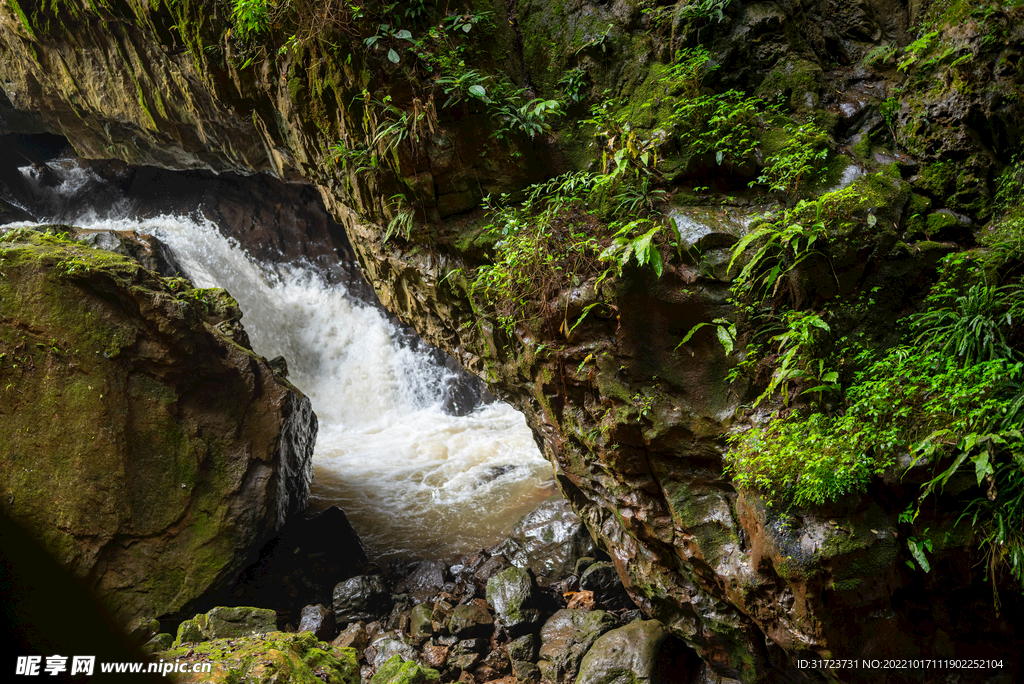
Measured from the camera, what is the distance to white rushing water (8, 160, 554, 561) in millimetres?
8242

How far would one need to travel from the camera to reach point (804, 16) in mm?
4496

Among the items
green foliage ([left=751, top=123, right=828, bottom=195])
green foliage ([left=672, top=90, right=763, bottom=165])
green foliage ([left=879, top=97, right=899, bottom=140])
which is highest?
green foliage ([left=672, top=90, right=763, bottom=165])

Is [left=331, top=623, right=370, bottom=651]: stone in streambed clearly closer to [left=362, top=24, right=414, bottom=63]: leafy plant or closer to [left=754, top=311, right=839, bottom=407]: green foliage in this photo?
[left=754, top=311, right=839, bottom=407]: green foliage

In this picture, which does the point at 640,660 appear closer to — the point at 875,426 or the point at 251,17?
the point at 875,426

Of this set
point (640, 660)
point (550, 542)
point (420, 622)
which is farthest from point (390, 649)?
point (640, 660)

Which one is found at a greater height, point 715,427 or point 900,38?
point 900,38

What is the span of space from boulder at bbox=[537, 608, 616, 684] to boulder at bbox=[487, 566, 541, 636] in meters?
0.22

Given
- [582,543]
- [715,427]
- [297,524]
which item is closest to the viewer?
[715,427]

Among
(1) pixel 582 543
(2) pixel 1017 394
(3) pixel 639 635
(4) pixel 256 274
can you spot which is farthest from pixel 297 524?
(4) pixel 256 274

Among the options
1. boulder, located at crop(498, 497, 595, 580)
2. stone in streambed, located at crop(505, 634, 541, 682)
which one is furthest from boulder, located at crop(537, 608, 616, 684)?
boulder, located at crop(498, 497, 595, 580)

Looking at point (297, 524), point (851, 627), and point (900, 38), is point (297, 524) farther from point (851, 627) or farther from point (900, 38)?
point (900, 38)

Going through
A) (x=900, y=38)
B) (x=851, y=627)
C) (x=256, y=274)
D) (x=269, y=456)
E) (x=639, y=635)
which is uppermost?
(x=256, y=274)

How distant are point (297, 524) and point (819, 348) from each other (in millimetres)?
6927

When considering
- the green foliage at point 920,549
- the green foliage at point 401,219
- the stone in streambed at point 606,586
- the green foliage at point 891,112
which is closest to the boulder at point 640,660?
the stone in streambed at point 606,586
